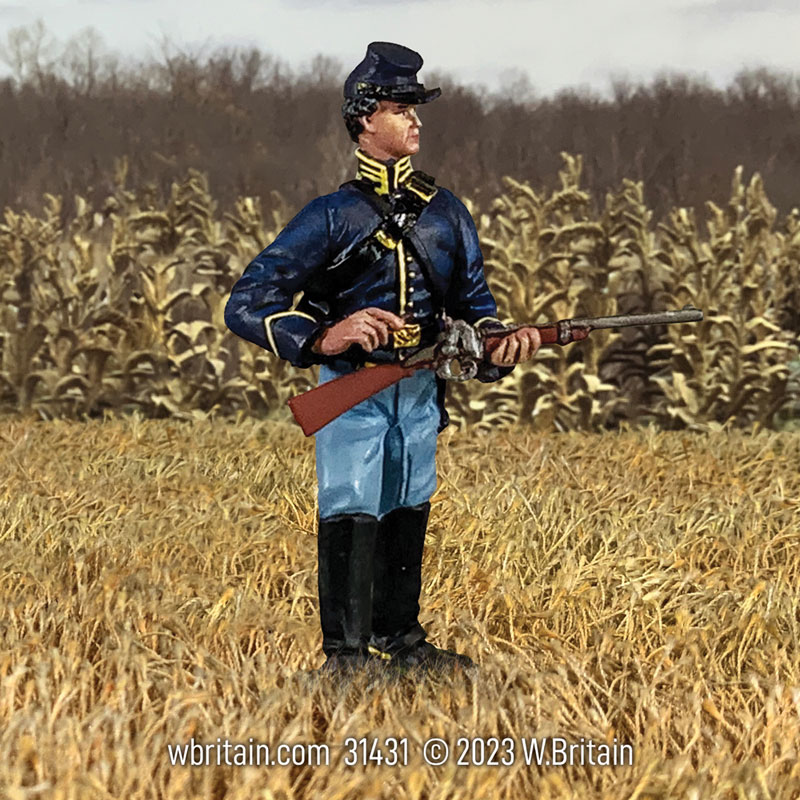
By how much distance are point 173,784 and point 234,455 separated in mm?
3527

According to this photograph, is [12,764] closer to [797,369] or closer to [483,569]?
[483,569]

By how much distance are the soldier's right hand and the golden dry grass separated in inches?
31.7

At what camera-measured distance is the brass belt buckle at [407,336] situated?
9.70 feet

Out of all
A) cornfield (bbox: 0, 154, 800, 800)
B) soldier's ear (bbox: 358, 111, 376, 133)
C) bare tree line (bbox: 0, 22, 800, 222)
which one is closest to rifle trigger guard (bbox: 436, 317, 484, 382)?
soldier's ear (bbox: 358, 111, 376, 133)

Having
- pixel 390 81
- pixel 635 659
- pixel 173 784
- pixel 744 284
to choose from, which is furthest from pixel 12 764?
pixel 744 284

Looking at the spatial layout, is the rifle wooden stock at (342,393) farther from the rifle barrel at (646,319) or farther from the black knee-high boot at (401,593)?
the rifle barrel at (646,319)

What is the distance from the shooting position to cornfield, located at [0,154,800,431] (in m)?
7.59

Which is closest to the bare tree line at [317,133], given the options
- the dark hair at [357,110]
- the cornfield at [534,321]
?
the cornfield at [534,321]

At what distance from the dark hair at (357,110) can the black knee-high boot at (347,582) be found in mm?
934

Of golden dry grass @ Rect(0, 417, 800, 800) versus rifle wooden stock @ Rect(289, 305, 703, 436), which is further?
rifle wooden stock @ Rect(289, 305, 703, 436)

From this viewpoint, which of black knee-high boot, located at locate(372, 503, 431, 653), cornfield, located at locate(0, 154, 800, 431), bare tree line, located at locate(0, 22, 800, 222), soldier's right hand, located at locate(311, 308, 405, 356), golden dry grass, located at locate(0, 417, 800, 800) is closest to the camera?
golden dry grass, located at locate(0, 417, 800, 800)

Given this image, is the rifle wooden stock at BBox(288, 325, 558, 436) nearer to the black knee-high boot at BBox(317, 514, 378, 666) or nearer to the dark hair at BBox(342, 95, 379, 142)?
the black knee-high boot at BBox(317, 514, 378, 666)

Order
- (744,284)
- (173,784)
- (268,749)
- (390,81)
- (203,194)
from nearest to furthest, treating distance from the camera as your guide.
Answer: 1. (173,784)
2. (268,749)
3. (390,81)
4. (744,284)
5. (203,194)

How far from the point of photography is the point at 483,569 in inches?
158
